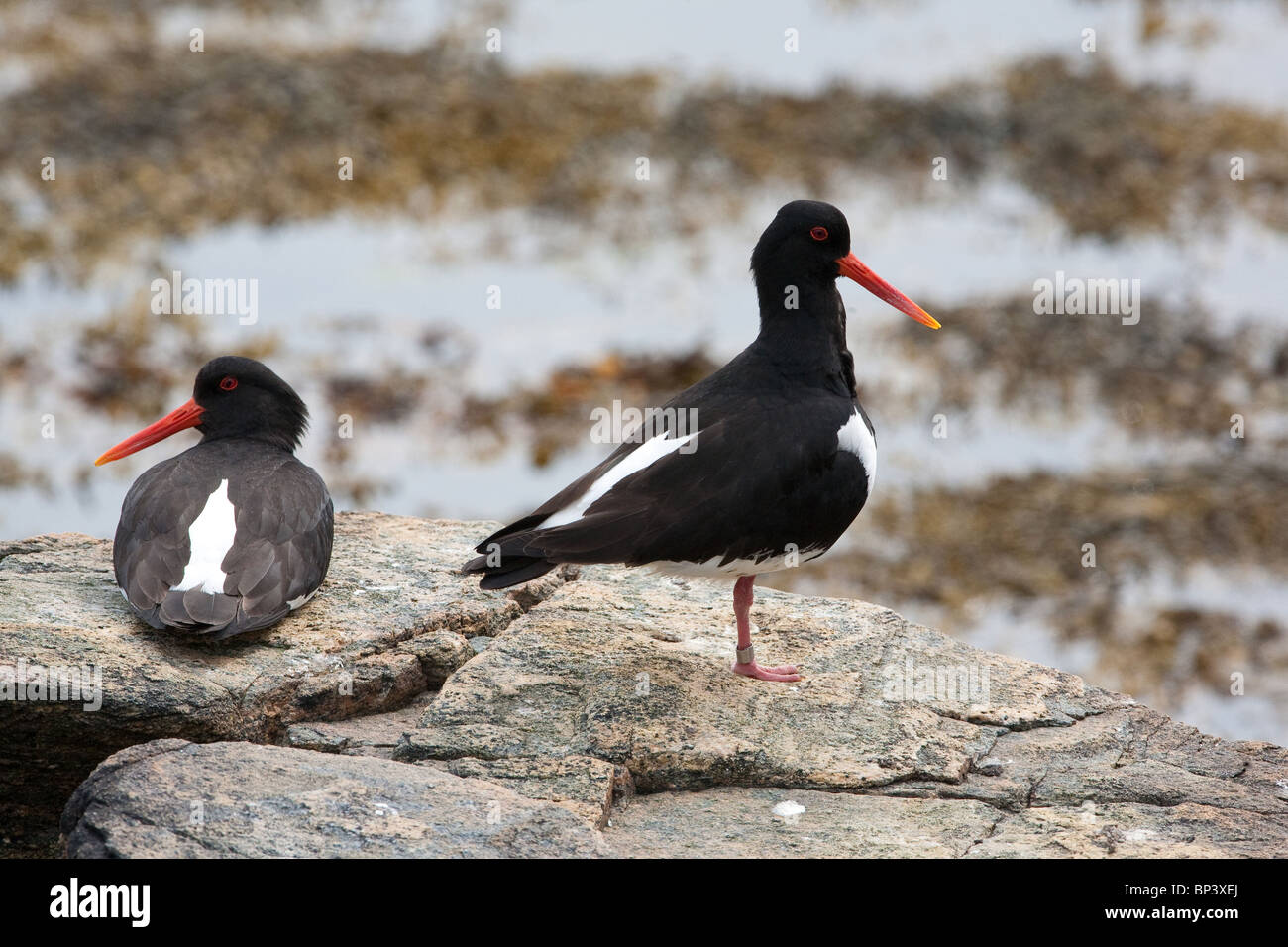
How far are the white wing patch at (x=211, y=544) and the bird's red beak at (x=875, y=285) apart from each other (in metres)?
2.42

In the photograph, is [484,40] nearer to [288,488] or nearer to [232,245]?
[232,245]

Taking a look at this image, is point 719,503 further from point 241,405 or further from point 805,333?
point 241,405

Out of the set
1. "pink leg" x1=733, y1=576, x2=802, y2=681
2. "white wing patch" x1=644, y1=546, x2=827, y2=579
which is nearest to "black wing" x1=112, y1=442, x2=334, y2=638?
"white wing patch" x1=644, y1=546, x2=827, y2=579

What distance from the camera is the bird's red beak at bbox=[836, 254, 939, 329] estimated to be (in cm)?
546

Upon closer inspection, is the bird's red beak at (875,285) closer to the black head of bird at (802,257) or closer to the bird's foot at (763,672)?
the black head of bird at (802,257)

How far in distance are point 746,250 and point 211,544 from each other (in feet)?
25.9

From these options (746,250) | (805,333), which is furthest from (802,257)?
(746,250)

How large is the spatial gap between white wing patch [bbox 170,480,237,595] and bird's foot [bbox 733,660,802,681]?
179cm

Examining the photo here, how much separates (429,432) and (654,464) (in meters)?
5.13

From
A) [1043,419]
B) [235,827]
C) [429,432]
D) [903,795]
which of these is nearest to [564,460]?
[429,432]

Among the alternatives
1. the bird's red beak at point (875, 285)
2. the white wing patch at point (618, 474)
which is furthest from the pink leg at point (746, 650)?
the bird's red beak at point (875, 285)

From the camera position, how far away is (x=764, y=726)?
4738mm

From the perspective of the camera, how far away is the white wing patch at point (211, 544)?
4.98 metres

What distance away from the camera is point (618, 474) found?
4988 millimetres
